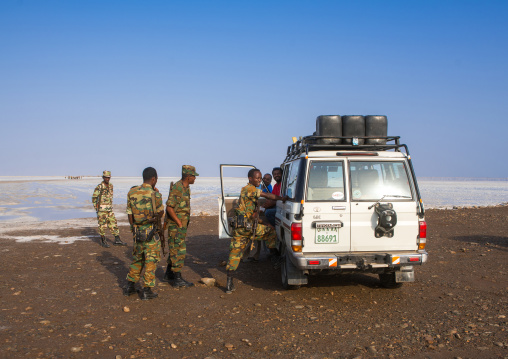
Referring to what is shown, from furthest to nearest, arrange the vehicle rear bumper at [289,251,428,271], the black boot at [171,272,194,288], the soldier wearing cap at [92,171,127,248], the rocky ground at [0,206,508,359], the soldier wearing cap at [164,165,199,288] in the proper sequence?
the soldier wearing cap at [92,171,127,248]
the black boot at [171,272,194,288]
the soldier wearing cap at [164,165,199,288]
the vehicle rear bumper at [289,251,428,271]
the rocky ground at [0,206,508,359]

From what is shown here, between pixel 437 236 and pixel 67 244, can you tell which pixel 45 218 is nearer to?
pixel 67 244

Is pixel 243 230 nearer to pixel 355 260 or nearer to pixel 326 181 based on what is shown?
pixel 326 181

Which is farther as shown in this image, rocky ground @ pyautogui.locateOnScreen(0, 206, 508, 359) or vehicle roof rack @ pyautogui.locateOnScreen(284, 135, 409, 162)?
vehicle roof rack @ pyautogui.locateOnScreen(284, 135, 409, 162)

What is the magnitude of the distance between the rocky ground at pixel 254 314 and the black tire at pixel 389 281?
0.33 ft

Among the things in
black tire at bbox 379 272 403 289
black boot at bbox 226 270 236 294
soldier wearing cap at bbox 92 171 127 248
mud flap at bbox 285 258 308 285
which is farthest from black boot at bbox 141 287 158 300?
soldier wearing cap at bbox 92 171 127 248

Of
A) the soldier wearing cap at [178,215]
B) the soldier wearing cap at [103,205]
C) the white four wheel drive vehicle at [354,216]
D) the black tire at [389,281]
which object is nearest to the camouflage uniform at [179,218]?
the soldier wearing cap at [178,215]

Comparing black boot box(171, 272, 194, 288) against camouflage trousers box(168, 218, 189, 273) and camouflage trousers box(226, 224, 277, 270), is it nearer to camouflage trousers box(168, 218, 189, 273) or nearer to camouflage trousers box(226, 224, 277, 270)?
camouflage trousers box(168, 218, 189, 273)

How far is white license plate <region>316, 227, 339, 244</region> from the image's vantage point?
17.9 ft

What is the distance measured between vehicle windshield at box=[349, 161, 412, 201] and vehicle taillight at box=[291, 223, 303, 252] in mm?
911

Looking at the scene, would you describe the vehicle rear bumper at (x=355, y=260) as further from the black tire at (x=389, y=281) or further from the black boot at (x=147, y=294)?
the black boot at (x=147, y=294)

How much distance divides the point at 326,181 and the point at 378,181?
741 millimetres

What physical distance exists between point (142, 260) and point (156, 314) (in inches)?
39.1

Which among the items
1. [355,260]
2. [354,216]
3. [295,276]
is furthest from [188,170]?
[355,260]

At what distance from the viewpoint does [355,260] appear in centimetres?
534
